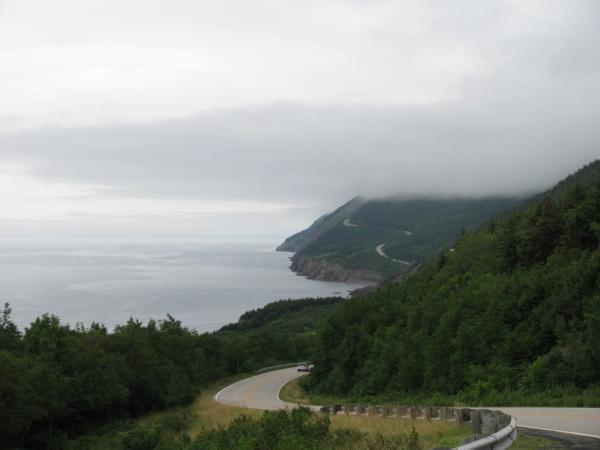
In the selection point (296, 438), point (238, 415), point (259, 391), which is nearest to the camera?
point (296, 438)

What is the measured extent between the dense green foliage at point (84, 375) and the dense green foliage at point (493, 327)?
10.7 m

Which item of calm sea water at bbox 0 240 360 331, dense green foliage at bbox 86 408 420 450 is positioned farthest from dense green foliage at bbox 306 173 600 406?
calm sea water at bbox 0 240 360 331

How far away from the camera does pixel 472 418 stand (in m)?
10.8

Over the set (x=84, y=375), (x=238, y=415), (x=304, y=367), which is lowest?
(x=304, y=367)

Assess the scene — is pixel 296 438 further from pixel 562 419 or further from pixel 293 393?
pixel 293 393

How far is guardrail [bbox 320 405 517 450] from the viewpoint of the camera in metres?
7.63

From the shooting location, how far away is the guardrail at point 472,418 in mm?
7630

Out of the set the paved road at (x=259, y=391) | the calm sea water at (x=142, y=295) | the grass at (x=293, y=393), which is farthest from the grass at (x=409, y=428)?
the calm sea water at (x=142, y=295)

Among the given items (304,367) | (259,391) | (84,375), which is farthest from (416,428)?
(304,367)

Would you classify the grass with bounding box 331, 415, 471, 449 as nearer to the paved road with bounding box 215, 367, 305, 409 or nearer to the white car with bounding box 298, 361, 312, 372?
the paved road with bounding box 215, 367, 305, 409

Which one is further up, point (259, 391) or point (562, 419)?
point (562, 419)

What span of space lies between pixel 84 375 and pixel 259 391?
44.8 feet

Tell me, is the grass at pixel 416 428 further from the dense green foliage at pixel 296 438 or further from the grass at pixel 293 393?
the grass at pixel 293 393

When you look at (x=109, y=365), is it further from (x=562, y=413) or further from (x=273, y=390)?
(x=562, y=413)
